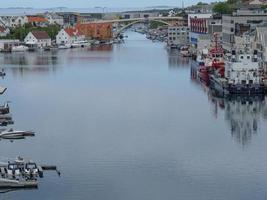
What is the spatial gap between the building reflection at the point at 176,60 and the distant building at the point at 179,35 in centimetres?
251

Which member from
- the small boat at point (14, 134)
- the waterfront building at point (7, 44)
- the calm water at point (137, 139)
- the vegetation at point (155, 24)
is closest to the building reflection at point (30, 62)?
the waterfront building at point (7, 44)

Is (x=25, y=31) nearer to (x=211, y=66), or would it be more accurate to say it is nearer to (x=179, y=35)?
(x=179, y=35)

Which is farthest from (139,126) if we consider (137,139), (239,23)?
(239,23)

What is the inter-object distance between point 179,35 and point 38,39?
381cm

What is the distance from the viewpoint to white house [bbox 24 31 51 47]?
1812 centimetres

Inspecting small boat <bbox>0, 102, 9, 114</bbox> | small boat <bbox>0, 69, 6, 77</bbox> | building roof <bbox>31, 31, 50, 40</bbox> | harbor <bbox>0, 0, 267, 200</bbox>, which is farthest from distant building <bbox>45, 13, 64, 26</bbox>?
small boat <bbox>0, 102, 9, 114</bbox>

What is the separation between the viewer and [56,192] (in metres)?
4.52

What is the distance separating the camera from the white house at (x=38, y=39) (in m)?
18.1

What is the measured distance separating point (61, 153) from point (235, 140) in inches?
59.3

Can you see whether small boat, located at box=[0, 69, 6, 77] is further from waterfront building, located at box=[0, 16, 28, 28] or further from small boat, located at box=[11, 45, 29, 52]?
waterfront building, located at box=[0, 16, 28, 28]

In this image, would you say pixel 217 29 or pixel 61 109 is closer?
pixel 61 109

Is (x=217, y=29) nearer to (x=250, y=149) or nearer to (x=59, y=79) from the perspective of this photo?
(x=59, y=79)

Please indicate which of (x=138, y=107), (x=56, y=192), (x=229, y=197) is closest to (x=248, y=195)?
(x=229, y=197)

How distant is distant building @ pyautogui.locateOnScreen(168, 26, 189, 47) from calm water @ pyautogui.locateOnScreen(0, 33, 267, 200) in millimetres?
8388
